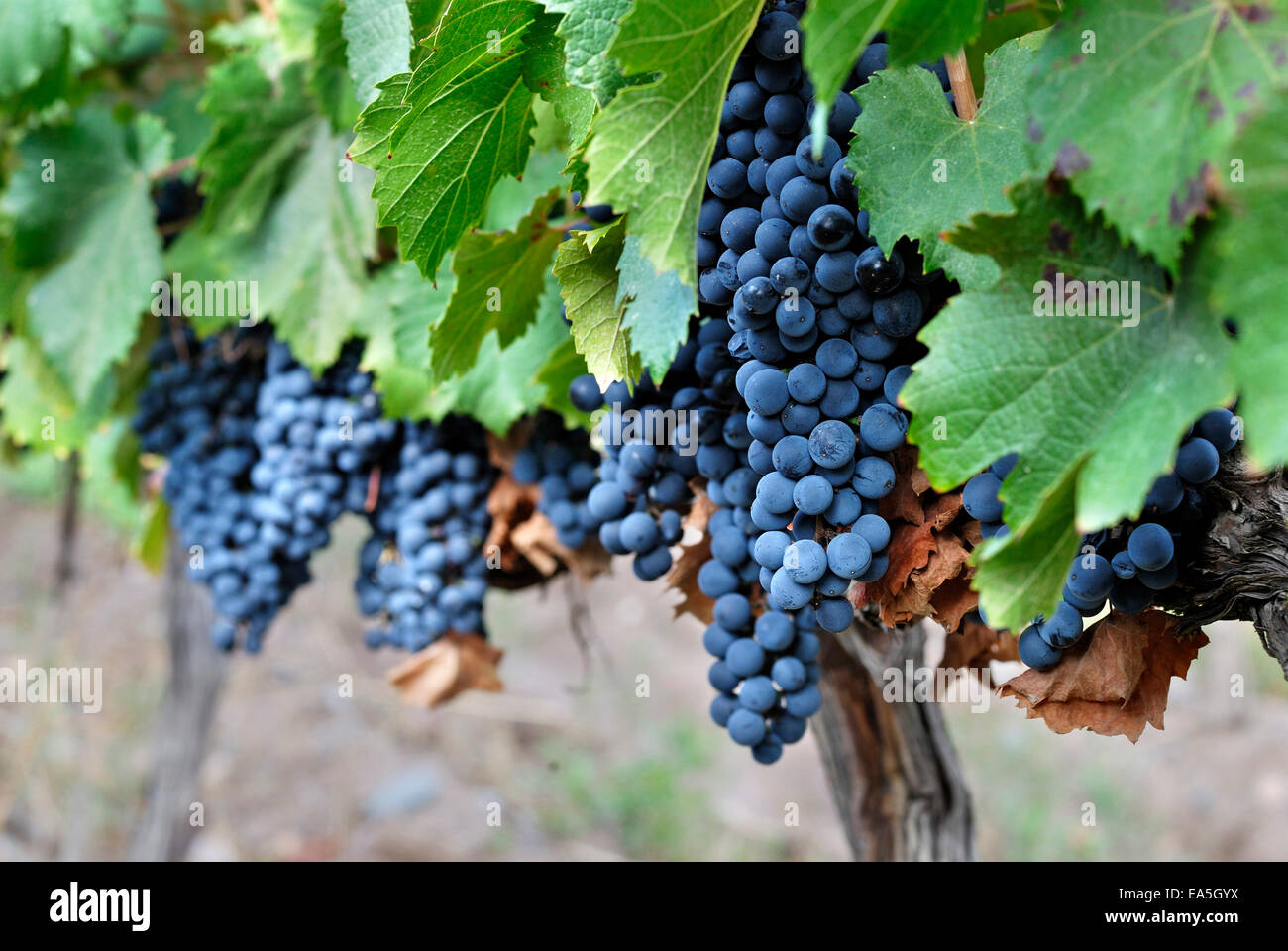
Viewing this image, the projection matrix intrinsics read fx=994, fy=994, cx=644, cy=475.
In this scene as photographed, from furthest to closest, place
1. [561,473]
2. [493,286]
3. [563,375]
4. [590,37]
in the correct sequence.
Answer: [561,473]
[563,375]
[493,286]
[590,37]

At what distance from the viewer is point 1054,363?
0.50 meters

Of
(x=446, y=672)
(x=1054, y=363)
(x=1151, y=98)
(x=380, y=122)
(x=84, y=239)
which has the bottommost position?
(x=446, y=672)

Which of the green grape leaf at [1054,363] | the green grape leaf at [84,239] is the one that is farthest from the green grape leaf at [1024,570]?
the green grape leaf at [84,239]

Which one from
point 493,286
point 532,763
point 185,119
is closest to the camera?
point 493,286

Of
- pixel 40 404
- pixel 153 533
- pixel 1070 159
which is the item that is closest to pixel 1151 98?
pixel 1070 159

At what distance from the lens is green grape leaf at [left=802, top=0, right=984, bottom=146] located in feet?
1.45

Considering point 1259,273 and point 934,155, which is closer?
point 1259,273

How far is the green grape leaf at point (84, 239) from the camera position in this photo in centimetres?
122

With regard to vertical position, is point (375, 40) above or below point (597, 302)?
above

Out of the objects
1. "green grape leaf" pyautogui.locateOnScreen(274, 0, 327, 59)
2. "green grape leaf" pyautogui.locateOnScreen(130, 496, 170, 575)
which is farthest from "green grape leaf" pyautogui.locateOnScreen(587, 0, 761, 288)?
"green grape leaf" pyautogui.locateOnScreen(130, 496, 170, 575)

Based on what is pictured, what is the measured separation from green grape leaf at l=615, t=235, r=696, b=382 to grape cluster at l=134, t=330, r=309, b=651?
27.9 inches

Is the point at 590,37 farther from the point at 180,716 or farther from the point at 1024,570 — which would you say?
the point at 180,716

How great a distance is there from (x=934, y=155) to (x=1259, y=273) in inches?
10.4

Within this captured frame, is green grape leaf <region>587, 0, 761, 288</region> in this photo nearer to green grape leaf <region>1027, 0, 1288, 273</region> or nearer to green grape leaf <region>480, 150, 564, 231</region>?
green grape leaf <region>1027, 0, 1288, 273</region>
